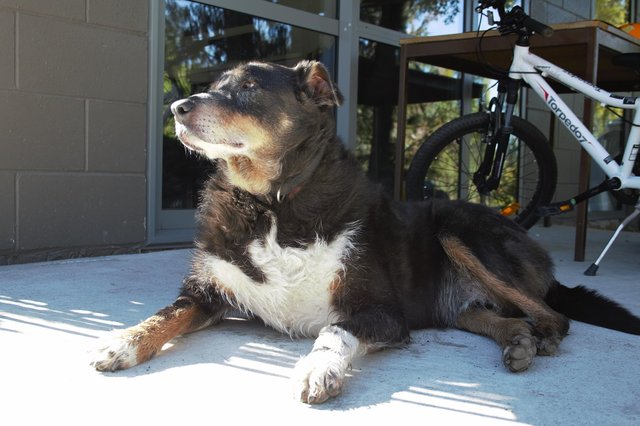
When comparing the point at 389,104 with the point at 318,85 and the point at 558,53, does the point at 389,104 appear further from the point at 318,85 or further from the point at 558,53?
the point at 318,85

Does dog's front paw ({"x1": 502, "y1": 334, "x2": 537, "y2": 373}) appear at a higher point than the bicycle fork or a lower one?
lower

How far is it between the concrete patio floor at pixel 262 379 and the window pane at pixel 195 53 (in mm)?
1950

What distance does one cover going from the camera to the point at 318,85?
2.75 meters

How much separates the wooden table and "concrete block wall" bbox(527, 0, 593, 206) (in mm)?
1314

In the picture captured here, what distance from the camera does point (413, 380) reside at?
2.13m

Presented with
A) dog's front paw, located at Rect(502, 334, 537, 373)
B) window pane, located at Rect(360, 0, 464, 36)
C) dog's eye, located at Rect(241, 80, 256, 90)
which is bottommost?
dog's front paw, located at Rect(502, 334, 537, 373)

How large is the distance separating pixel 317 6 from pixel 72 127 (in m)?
2.73

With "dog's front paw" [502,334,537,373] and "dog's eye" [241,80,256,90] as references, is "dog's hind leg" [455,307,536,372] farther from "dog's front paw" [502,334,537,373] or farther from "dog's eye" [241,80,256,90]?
"dog's eye" [241,80,256,90]

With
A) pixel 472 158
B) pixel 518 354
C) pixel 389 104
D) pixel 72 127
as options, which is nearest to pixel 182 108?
pixel 518 354

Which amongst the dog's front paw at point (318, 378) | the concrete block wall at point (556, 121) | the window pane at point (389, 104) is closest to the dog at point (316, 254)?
the dog's front paw at point (318, 378)

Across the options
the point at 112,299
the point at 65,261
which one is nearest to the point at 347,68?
the point at 65,261

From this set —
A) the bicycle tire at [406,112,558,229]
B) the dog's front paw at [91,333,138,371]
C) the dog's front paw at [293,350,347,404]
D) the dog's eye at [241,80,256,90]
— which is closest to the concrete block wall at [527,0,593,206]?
the bicycle tire at [406,112,558,229]

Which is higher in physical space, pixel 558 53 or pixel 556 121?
pixel 558 53

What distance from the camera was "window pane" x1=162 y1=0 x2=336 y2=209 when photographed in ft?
16.0
